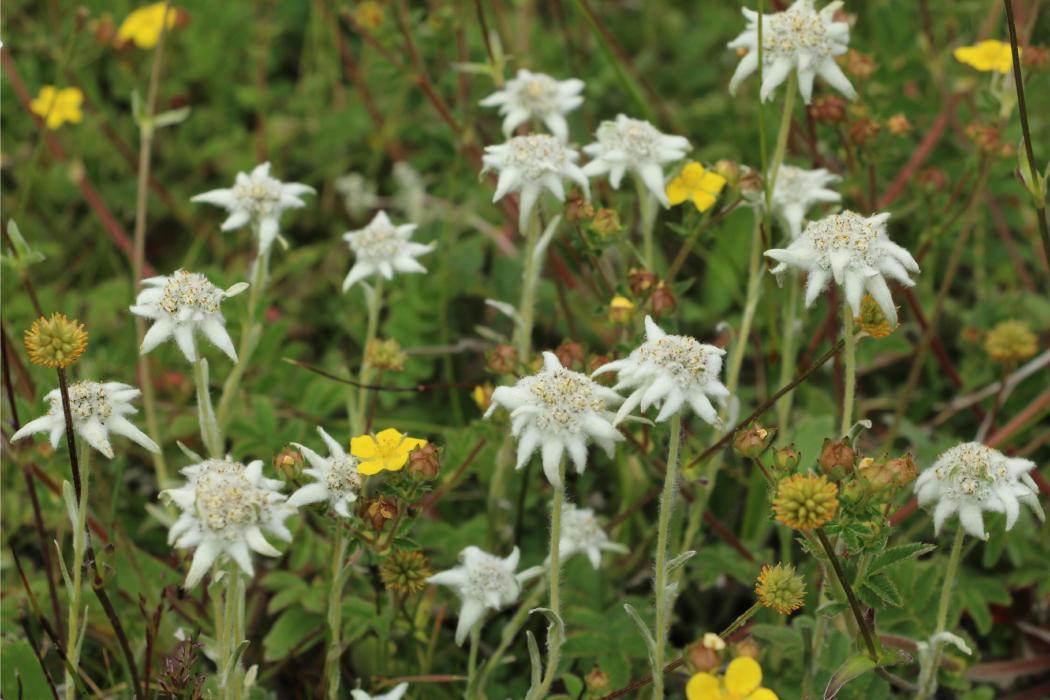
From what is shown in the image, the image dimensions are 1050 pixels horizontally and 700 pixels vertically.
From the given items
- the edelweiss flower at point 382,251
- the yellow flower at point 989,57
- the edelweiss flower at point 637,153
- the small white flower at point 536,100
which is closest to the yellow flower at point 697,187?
the edelweiss flower at point 637,153

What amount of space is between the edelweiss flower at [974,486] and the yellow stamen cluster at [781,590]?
273 mm

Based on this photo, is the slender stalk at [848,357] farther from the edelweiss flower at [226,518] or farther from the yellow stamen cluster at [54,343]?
the yellow stamen cluster at [54,343]

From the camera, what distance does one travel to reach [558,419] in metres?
1.84

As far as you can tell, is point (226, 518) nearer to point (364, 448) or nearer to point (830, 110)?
point (364, 448)

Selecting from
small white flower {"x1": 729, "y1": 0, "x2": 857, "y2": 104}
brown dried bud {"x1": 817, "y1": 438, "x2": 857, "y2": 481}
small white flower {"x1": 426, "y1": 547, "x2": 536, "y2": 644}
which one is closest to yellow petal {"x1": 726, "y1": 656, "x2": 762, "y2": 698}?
brown dried bud {"x1": 817, "y1": 438, "x2": 857, "y2": 481}

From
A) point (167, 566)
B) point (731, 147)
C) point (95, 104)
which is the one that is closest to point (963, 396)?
point (731, 147)

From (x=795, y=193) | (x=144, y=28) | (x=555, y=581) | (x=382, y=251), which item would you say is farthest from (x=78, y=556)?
(x=144, y=28)

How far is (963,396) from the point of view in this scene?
3078 millimetres

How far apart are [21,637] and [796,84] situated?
196 cm

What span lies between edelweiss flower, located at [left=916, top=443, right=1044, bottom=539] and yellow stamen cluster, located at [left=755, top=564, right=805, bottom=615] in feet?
0.90

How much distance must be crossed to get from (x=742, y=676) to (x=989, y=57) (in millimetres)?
1734

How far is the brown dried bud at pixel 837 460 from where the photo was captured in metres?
1.79

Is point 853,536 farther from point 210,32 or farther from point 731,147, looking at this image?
point 210,32

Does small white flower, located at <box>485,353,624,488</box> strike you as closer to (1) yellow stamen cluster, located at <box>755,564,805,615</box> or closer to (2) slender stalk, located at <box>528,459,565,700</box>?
(2) slender stalk, located at <box>528,459,565,700</box>
